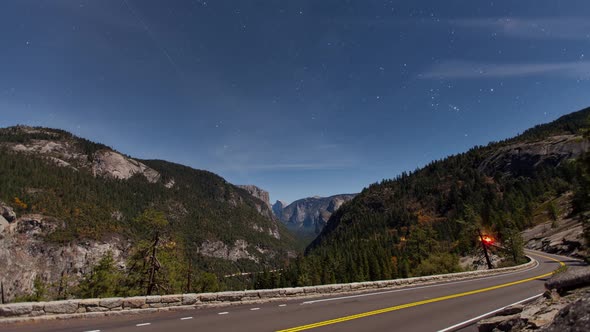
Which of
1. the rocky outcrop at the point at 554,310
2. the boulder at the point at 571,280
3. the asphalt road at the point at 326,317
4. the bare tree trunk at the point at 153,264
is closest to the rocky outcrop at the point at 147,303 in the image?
the asphalt road at the point at 326,317

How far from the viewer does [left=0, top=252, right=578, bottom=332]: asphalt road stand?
10.5 metres

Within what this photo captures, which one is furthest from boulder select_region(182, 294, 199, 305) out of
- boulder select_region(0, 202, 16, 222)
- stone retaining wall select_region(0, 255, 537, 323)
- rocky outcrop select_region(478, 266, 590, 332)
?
boulder select_region(0, 202, 16, 222)

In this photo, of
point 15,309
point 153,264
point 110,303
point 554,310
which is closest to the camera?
point 554,310

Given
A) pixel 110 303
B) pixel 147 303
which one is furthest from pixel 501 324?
pixel 110 303

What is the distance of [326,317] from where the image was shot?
40.7ft

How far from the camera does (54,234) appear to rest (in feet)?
614

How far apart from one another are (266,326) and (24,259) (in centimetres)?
23026

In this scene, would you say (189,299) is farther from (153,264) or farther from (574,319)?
(153,264)

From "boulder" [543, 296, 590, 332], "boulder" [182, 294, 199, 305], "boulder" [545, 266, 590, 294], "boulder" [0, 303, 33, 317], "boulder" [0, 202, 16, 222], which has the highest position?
"boulder" [0, 202, 16, 222]

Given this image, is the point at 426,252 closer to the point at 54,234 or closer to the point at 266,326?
the point at 266,326

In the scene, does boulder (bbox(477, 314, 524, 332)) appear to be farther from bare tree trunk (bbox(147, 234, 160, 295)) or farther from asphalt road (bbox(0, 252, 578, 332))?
bare tree trunk (bbox(147, 234, 160, 295))

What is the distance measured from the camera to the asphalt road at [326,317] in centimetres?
1047

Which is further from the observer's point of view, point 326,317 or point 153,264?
point 153,264

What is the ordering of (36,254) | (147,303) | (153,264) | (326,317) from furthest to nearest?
(36,254)
(153,264)
(147,303)
(326,317)
